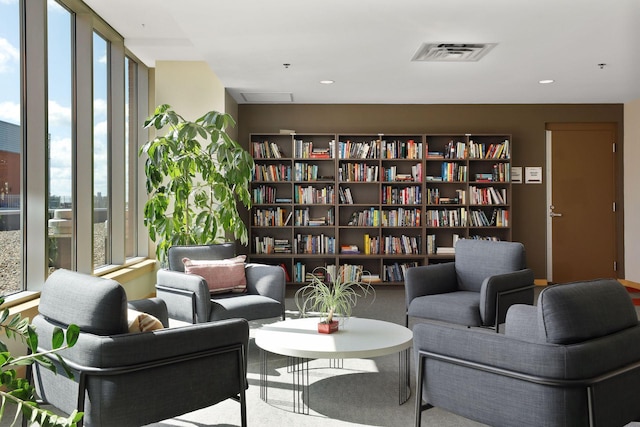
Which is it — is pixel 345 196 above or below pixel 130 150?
below

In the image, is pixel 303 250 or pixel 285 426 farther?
pixel 303 250

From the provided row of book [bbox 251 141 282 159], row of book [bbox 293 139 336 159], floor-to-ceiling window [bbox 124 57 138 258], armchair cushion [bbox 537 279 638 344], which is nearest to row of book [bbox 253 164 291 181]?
row of book [bbox 251 141 282 159]

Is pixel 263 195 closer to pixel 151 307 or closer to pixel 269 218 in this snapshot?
pixel 269 218

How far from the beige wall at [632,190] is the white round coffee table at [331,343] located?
5847 mm

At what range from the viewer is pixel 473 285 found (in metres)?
5.15

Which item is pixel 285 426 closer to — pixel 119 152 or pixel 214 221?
pixel 214 221

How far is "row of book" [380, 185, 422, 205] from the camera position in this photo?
8.20m

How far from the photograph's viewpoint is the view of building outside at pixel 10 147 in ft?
13.4

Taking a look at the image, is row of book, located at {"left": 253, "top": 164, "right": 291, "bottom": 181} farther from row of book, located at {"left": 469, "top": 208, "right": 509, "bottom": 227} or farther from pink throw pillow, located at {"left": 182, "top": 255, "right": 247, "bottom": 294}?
pink throw pillow, located at {"left": 182, "top": 255, "right": 247, "bottom": 294}

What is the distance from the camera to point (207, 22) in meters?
4.74

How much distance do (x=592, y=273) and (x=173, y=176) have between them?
6312 mm

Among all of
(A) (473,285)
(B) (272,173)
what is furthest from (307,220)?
(A) (473,285)

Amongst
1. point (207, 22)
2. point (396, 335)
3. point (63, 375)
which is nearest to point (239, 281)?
point (396, 335)

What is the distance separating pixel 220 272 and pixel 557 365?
10.7ft
